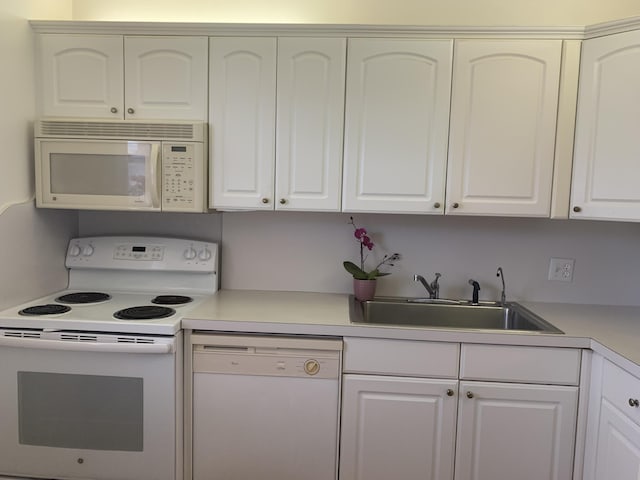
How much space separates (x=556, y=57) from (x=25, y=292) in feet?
8.26

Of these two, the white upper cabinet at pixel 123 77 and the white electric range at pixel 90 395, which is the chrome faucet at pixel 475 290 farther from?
the white upper cabinet at pixel 123 77

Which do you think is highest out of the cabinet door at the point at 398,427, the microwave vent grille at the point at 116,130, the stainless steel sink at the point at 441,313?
the microwave vent grille at the point at 116,130

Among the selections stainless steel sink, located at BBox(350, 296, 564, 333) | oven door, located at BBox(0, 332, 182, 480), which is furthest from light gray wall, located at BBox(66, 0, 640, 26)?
oven door, located at BBox(0, 332, 182, 480)

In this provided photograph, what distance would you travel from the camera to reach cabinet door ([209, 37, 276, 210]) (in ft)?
6.82

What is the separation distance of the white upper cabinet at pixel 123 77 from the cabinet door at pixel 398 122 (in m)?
0.69

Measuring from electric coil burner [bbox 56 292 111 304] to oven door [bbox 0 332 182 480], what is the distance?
13.1 inches

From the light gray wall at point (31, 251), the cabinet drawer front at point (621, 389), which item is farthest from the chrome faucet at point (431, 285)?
the light gray wall at point (31, 251)

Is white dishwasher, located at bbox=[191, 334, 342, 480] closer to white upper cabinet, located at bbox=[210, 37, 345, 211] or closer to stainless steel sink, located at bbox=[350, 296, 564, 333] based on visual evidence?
stainless steel sink, located at bbox=[350, 296, 564, 333]

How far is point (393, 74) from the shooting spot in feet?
6.70

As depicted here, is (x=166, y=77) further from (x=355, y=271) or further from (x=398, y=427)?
(x=398, y=427)

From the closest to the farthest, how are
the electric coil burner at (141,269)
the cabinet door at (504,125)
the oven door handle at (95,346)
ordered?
1. the oven door handle at (95,346)
2. the cabinet door at (504,125)
3. the electric coil burner at (141,269)

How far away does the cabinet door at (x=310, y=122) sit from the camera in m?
2.06

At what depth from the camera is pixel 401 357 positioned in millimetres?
1877

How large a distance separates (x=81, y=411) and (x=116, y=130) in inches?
47.0
